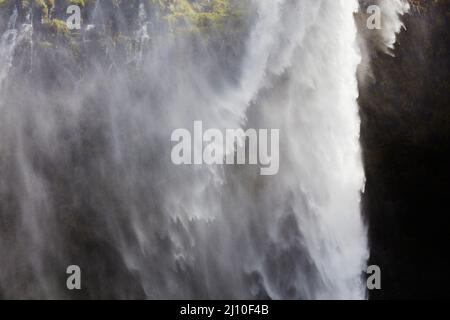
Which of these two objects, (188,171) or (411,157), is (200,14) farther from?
(411,157)

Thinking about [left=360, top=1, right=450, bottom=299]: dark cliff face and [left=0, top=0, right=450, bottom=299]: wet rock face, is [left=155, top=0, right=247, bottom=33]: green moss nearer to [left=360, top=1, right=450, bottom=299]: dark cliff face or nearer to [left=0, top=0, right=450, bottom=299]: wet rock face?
[left=0, top=0, right=450, bottom=299]: wet rock face

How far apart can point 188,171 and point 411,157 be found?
8.16 meters

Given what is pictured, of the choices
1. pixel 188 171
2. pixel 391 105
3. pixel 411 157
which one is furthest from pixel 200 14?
pixel 411 157

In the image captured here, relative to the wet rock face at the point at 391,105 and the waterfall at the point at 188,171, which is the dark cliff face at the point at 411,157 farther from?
the waterfall at the point at 188,171

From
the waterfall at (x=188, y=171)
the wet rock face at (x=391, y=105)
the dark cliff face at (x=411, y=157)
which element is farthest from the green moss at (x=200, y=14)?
the dark cliff face at (x=411, y=157)

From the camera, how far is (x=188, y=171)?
20.8 metres

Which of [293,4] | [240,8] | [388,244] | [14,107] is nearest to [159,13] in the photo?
[240,8]

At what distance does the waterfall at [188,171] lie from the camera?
20203 millimetres

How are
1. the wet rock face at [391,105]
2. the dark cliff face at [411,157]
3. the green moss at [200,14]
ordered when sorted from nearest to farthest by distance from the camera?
the dark cliff face at [411,157] < the wet rock face at [391,105] < the green moss at [200,14]

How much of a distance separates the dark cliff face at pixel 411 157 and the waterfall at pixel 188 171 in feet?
3.55

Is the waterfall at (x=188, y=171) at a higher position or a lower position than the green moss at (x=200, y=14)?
lower

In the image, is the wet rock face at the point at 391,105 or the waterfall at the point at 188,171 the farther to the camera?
the wet rock face at the point at 391,105

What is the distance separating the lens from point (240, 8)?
858 inches

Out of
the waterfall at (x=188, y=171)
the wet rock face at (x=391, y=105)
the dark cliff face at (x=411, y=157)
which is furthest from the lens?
the wet rock face at (x=391, y=105)
